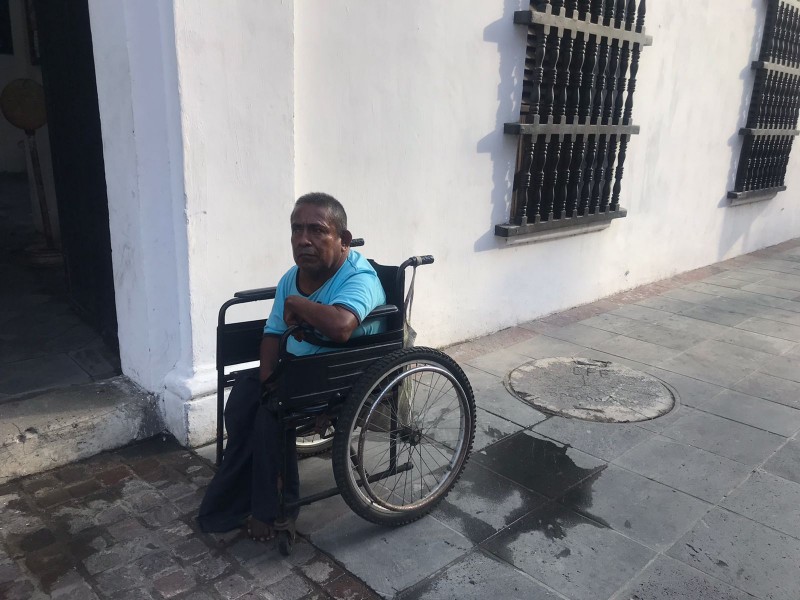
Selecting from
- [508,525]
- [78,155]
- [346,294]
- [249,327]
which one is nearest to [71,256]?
[78,155]

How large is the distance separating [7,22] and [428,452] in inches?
386

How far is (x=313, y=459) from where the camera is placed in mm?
3236

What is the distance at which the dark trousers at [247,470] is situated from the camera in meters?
2.43

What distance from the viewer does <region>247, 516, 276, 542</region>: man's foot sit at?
2.55m

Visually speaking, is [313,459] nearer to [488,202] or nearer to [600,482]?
[600,482]

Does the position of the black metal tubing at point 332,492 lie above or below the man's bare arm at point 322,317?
below

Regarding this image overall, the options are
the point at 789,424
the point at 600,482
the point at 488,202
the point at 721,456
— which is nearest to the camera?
the point at 600,482

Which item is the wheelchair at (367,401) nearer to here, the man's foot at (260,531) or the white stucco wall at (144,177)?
the man's foot at (260,531)

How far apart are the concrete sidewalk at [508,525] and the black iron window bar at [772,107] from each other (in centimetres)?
506

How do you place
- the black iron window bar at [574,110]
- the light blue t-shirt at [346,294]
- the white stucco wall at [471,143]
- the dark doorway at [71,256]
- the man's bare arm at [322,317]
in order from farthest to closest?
the black iron window bar at [574,110] → the white stucco wall at [471,143] → the dark doorway at [71,256] → the light blue t-shirt at [346,294] → the man's bare arm at [322,317]

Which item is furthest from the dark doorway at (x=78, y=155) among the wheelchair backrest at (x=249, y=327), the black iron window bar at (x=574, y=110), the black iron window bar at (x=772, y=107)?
the black iron window bar at (x=772, y=107)

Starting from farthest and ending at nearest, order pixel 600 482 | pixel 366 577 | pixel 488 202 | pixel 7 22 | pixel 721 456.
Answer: pixel 7 22
pixel 488 202
pixel 721 456
pixel 600 482
pixel 366 577

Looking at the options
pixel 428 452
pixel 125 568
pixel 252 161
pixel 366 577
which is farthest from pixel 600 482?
pixel 252 161

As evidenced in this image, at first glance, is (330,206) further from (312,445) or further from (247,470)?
(312,445)
